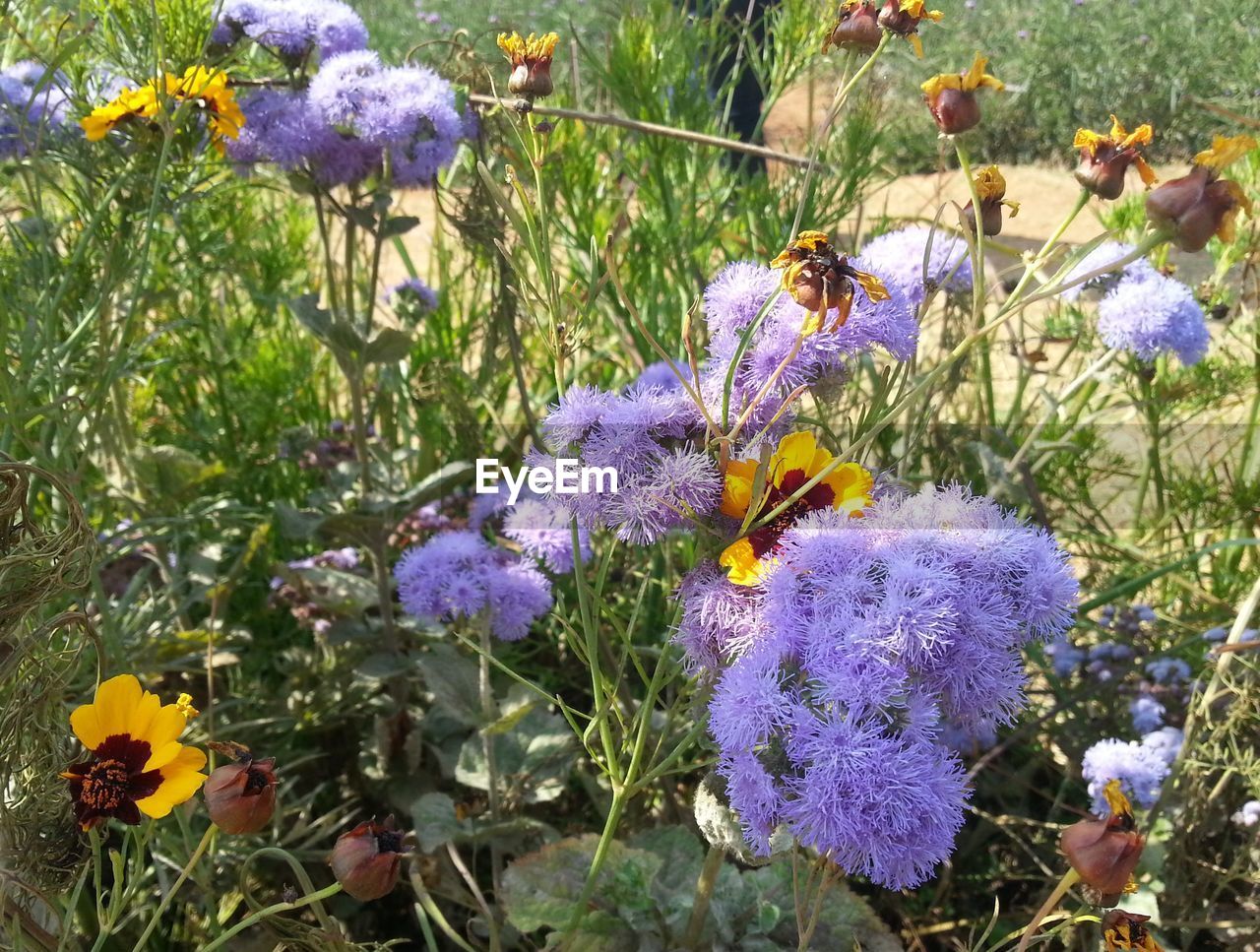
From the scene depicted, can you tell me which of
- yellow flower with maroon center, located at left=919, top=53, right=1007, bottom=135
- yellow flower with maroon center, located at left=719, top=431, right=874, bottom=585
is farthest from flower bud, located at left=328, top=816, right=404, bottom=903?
yellow flower with maroon center, located at left=919, top=53, right=1007, bottom=135

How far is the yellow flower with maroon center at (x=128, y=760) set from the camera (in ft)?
2.38

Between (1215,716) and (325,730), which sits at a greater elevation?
(1215,716)

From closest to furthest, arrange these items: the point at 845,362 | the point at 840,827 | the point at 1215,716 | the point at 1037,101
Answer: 1. the point at 840,827
2. the point at 845,362
3. the point at 1215,716
4. the point at 1037,101

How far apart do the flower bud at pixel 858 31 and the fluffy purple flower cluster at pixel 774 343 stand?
0.19 m

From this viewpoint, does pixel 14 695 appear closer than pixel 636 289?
Yes

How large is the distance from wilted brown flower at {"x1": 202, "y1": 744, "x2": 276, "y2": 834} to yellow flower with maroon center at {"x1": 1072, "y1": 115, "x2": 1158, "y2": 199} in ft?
2.18

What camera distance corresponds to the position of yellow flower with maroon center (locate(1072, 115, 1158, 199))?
75 cm

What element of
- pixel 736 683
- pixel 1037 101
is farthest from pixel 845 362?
pixel 1037 101

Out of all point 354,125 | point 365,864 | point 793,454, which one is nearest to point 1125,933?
point 793,454

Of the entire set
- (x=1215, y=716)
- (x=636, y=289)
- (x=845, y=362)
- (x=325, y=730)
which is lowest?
(x=325, y=730)

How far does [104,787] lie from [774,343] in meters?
0.54

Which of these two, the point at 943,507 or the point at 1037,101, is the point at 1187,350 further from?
the point at 1037,101

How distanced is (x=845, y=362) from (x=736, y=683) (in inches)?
13.2

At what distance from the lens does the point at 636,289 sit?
6.36 ft
